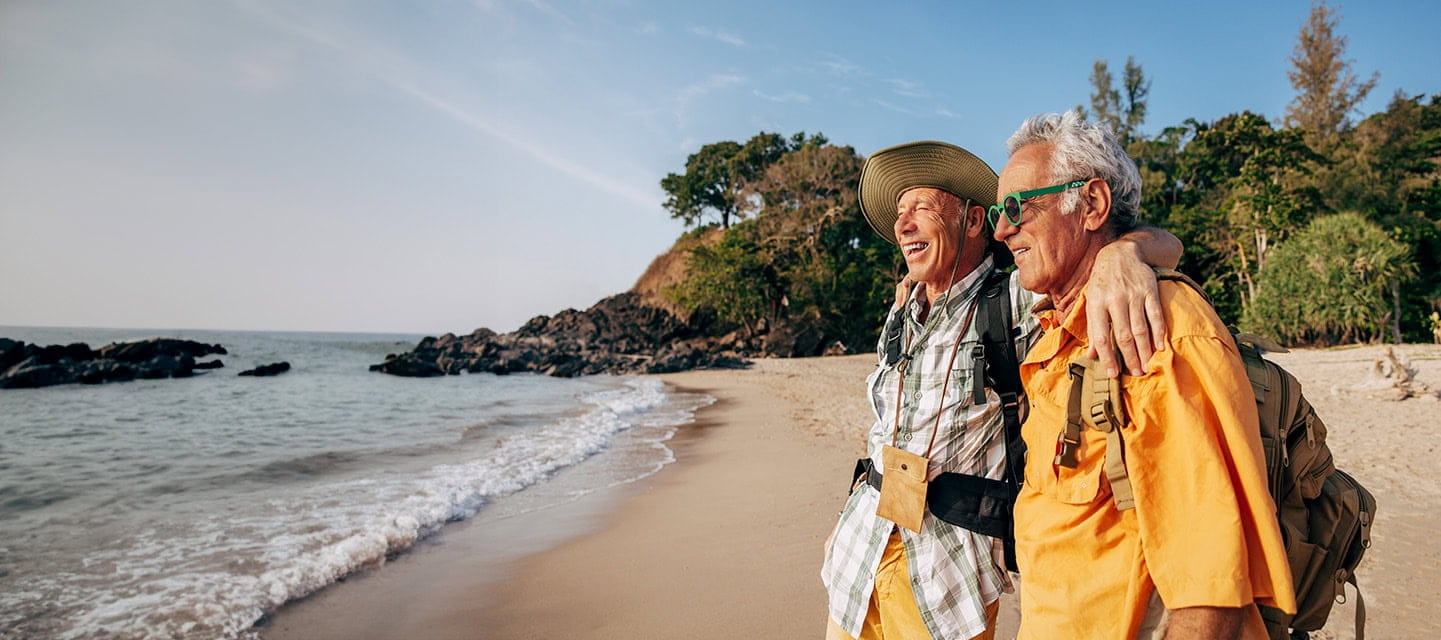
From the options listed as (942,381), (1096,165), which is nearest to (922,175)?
(942,381)

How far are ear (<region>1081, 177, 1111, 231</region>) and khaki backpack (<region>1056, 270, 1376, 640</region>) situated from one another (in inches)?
8.9

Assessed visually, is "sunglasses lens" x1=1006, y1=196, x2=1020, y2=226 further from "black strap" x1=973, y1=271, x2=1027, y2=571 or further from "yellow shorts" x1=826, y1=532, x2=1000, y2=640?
"yellow shorts" x1=826, y1=532, x2=1000, y2=640

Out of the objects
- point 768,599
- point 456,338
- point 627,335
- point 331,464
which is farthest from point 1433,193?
point 456,338

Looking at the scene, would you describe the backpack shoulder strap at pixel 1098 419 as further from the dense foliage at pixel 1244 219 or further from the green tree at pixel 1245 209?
the green tree at pixel 1245 209

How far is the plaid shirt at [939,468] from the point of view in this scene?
1785 mm

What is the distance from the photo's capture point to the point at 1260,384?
1.14 metres

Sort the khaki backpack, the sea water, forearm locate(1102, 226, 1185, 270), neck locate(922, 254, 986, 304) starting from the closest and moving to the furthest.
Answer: the khaki backpack
forearm locate(1102, 226, 1185, 270)
neck locate(922, 254, 986, 304)
the sea water

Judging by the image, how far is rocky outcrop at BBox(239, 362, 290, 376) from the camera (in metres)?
29.0

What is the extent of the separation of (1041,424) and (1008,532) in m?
0.53

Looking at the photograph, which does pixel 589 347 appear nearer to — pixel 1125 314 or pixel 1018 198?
pixel 1018 198

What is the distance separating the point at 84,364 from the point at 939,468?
113 ft

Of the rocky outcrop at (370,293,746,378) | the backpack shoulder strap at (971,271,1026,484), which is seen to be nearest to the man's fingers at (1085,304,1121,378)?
the backpack shoulder strap at (971,271,1026,484)

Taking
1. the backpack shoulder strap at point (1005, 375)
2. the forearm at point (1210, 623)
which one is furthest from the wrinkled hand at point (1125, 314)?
the backpack shoulder strap at point (1005, 375)

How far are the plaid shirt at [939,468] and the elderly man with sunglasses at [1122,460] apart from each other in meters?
0.37
